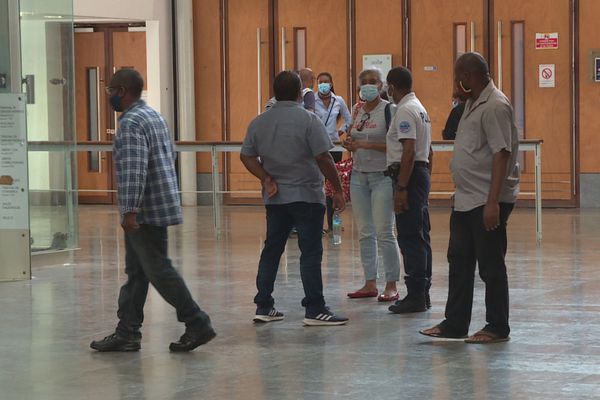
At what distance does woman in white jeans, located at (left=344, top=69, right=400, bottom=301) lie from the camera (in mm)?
8930

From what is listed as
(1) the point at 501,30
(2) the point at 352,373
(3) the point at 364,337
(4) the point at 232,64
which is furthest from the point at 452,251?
(4) the point at 232,64

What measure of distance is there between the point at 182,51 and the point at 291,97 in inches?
488

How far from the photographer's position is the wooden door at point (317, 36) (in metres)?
19.5

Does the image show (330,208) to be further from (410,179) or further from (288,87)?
(288,87)

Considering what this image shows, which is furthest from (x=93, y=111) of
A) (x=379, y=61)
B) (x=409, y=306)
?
(x=409, y=306)

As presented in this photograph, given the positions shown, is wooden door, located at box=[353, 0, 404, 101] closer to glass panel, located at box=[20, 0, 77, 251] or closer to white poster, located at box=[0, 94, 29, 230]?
glass panel, located at box=[20, 0, 77, 251]

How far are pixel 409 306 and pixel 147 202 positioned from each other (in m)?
2.20

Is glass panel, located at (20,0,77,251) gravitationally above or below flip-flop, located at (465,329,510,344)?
above

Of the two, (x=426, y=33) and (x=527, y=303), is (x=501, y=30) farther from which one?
(x=527, y=303)

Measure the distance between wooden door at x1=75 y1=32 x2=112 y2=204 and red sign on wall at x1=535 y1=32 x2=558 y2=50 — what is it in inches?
279

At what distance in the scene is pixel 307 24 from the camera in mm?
19703

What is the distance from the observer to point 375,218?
8.98 m

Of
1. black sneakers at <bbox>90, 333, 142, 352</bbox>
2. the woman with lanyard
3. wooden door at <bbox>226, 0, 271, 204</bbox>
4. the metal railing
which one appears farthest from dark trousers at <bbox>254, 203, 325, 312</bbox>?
wooden door at <bbox>226, 0, 271, 204</bbox>

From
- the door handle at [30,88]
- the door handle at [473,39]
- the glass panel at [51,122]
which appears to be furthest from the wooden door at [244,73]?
the door handle at [30,88]
